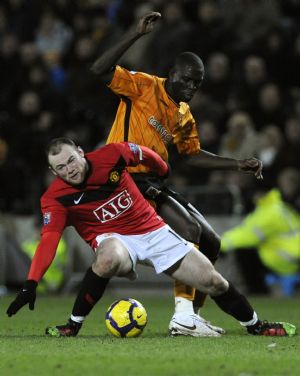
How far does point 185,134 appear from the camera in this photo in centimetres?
832

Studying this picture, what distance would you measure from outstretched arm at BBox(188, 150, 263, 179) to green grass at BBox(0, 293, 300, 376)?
1.23 metres

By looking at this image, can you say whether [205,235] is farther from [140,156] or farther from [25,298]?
[25,298]

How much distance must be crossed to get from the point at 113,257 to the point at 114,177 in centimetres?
57

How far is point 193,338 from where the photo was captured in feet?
24.5

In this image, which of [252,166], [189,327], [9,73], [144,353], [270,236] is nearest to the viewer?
[144,353]

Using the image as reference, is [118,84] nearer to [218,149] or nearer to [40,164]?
[218,149]

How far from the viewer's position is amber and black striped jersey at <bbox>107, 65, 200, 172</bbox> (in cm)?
793

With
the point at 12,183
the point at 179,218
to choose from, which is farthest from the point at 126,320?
the point at 12,183

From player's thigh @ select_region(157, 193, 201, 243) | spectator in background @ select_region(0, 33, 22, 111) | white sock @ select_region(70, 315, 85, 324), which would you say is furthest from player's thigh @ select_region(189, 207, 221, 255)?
spectator in background @ select_region(0, 33, 22, 111)

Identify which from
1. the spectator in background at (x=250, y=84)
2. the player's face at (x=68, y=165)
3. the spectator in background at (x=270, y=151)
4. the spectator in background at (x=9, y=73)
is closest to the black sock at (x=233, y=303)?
the player's face at (x=68, y=165)

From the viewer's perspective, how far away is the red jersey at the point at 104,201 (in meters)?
7.22

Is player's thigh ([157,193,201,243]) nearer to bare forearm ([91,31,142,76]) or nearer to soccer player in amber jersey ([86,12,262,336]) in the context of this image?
soccer player in amber jersey ([86,12,262,336])

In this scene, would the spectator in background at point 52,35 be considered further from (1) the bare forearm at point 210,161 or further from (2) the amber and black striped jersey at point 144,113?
(2) the amber and black striped jersey at point 144,113

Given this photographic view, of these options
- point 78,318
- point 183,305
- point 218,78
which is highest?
point 218,78
